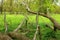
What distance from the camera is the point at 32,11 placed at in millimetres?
13422

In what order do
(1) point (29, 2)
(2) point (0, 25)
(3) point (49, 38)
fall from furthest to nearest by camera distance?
1. (2) point (0, 25)
2. (3) point (49, 38)
3. (1) point (29, 2)

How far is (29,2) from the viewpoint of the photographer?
13.2m

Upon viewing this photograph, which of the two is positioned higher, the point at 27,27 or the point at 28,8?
the point at 28,8

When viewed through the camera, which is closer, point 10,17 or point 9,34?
point 9,34

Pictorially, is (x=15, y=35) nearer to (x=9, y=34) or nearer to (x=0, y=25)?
(x=9, y=34)

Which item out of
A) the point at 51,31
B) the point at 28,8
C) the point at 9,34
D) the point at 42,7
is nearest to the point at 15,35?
the point at 9,34

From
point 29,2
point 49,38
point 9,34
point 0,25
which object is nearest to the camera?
point 9,34

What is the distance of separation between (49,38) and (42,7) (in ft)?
6.36

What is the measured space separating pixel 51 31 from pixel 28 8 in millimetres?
2944

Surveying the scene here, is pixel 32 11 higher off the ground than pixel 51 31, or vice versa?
pixel 32 11

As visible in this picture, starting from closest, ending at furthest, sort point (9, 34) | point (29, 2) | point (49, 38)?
1. point (9, 34)
2. point (29, 2)
3. point (49, 38)

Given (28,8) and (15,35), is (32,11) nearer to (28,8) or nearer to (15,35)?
(28,8)

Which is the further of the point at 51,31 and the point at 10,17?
the point at 10,17

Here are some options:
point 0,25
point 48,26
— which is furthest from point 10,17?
point 48,26
